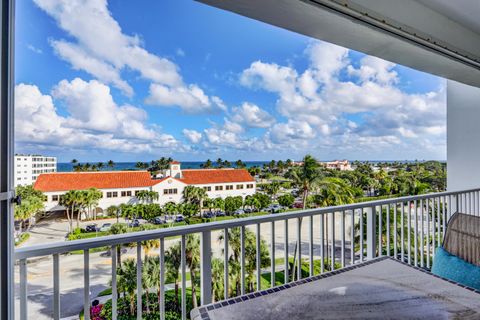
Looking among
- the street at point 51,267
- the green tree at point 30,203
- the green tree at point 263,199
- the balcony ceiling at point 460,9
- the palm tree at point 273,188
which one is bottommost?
the street at point 51,267

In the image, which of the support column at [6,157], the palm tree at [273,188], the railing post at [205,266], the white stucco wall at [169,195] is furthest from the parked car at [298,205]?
the support column at [6,157]

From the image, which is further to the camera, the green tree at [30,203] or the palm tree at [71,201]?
the palm tree at [71,201]

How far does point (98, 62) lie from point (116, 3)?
909 millimetres

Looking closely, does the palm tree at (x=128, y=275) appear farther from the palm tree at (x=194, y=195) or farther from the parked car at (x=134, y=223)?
the palm tree at (x=194, y=195)

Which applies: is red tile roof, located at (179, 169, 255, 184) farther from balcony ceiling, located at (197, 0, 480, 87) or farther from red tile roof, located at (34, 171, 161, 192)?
balcony ceiling, located at (197, 0, 480, 87)

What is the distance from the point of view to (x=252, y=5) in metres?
1.58

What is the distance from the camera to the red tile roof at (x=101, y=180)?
2.38 m

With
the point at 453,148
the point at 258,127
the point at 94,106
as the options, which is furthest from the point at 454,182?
the point at 94,106

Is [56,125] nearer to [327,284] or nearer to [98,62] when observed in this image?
[98,62]

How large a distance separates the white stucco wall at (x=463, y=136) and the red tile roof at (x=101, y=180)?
3.97 m

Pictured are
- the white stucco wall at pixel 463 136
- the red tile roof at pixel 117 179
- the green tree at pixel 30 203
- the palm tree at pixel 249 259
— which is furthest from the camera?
the palm tree at pixel 249 259

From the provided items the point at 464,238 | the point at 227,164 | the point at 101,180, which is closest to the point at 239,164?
the point at 227,164

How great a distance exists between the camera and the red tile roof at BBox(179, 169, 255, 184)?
2.86 meters

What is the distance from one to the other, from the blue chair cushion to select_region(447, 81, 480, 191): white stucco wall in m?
2.64
